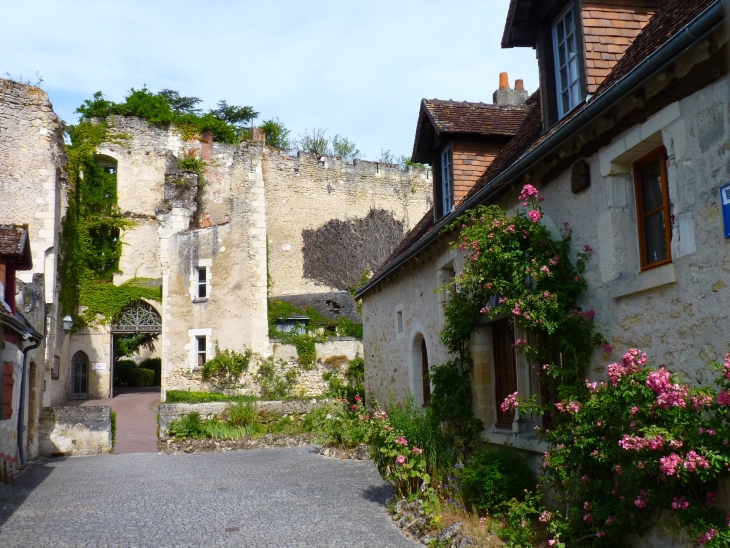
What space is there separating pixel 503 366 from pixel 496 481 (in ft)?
5.56

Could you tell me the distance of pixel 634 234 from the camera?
4.86m

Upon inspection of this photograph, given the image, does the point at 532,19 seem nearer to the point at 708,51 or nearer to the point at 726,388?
the point at 708,51

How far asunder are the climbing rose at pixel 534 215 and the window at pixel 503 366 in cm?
186

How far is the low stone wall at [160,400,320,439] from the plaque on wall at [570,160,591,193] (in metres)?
11.5

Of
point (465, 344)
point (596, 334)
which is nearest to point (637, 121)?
point (596, 334)

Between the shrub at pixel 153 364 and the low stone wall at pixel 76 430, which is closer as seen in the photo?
the low stone wall at pixel 76 430

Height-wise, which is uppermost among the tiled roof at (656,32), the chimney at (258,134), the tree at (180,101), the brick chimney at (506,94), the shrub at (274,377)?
the tree at (180,101)

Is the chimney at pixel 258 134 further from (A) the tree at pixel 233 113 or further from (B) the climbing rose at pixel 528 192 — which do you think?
(B) the climbing rose at pixel 528 192

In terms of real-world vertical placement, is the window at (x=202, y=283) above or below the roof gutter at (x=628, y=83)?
above

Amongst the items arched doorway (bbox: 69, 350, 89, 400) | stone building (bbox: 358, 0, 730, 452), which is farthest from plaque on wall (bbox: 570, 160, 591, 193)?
arched doorway (bbox: 69, 350, 89, 400)

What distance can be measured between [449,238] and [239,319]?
43.5 feet

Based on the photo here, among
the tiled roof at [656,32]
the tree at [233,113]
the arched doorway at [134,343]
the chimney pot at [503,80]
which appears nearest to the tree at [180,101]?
the tree at [233,113]

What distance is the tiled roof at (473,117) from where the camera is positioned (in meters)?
9.12

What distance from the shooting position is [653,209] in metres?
4.70
